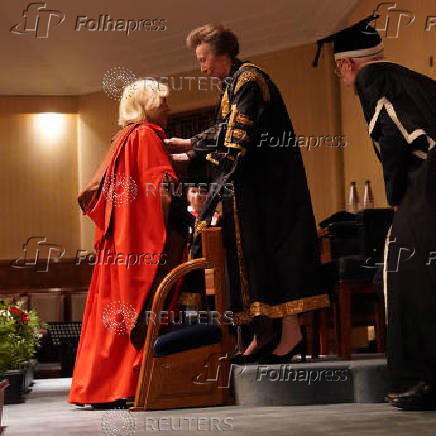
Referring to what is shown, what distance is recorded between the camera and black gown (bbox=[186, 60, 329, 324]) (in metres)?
3.54

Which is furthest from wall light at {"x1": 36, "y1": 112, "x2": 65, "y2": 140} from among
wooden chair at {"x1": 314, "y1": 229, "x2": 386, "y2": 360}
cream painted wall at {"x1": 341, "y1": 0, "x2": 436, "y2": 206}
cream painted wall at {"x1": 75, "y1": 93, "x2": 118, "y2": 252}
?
wooden chair at {"x1": 314, "y1": 229, "x2": 386, "y2": 360}

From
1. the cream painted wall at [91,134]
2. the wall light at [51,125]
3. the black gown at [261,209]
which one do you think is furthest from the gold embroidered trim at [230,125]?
the wall light at [51,125]

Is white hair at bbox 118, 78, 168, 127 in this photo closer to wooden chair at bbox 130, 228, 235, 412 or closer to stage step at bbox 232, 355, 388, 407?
wooden chair at bbox 130, 228, 235, 412

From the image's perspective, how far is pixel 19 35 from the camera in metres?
8.81

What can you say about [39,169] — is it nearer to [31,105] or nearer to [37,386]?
[31,105]

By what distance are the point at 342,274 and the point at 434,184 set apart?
1803 mm

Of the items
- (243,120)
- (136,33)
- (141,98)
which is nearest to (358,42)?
(243,120)

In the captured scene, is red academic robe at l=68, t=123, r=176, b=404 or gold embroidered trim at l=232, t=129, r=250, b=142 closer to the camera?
gold embroidered trim at l=232, t=129, r=250, b=142

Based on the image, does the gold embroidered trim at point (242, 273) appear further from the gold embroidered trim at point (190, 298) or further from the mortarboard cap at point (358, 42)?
the mortarboard cap at point (358, 42)

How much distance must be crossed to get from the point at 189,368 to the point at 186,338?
0.44 ft

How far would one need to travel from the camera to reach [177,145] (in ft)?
13.5

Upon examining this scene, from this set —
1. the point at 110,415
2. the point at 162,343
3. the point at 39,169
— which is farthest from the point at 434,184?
the point at 39,169

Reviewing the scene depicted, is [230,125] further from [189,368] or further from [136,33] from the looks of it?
[136,33]

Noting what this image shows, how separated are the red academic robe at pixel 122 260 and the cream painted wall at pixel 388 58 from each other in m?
2.81
